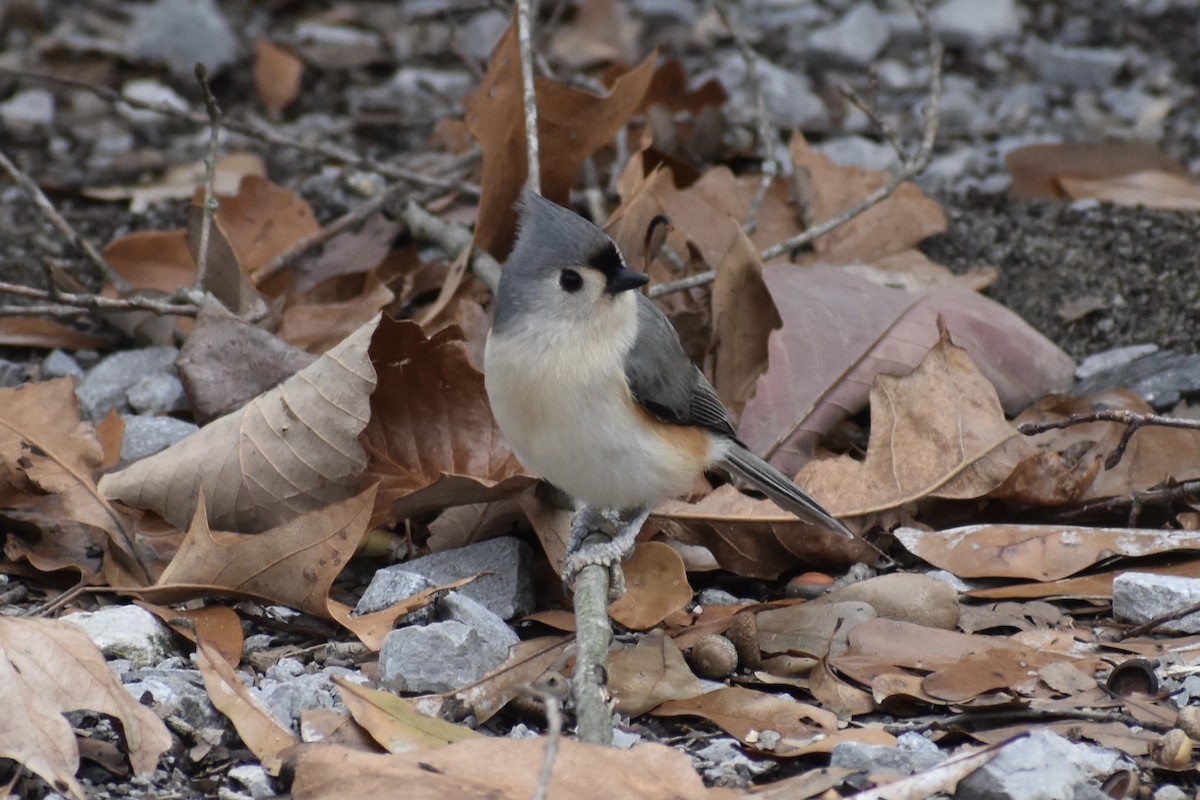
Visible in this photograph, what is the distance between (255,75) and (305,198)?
1.66 metres

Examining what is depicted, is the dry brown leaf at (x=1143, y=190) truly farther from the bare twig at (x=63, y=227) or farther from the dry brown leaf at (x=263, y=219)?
the bare twig at (x=63, y=227)

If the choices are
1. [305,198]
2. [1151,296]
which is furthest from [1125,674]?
[305,198]

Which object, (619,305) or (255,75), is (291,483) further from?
(255,75)

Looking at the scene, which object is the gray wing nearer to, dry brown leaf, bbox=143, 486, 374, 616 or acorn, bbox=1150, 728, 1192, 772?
dry brown leaf, bbox=143, 486, 374, 616

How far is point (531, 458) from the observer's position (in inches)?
139

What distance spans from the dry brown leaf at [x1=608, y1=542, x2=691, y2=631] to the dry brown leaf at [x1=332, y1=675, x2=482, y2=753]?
70 cm

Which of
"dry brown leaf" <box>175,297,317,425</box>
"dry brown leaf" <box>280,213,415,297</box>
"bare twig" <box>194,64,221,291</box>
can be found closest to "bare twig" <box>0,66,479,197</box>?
"dry brown leaf" <box>280,213,415,297</box>

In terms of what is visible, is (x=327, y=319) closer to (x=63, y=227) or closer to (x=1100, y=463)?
(x=63, y=227)

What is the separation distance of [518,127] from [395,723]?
8.05 ft

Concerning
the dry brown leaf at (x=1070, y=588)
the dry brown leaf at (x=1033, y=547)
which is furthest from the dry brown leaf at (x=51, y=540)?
the dry brown leaf at (x=1070, y=588)

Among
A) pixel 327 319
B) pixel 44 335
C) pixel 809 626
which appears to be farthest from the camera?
pixel 44 335

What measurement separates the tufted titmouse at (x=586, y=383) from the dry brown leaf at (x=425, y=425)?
8.0 inches

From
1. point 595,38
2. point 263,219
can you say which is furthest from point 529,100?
point 595,38

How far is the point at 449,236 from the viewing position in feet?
16.9
